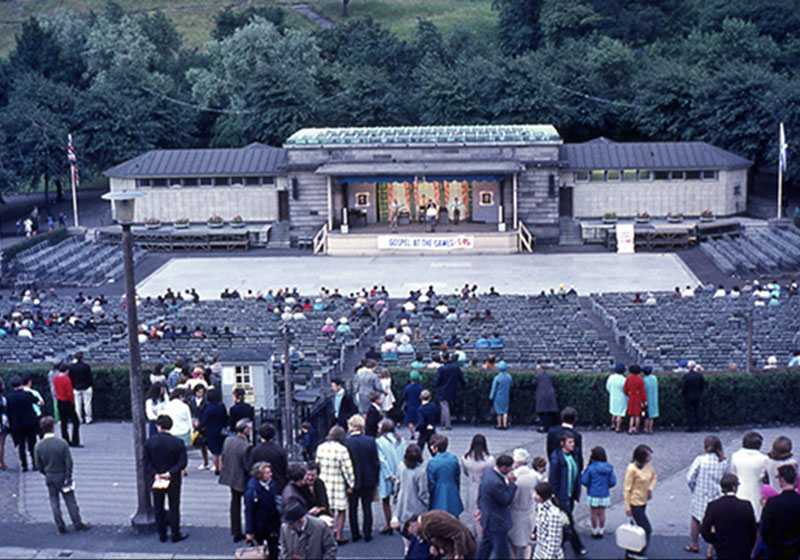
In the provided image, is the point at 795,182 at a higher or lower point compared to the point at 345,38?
lower

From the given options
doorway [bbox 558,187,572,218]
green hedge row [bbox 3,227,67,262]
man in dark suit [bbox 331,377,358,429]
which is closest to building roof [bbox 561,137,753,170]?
doorway [bbox 558,187,572,218]

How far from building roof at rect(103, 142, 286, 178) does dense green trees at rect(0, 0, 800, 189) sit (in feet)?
24.4

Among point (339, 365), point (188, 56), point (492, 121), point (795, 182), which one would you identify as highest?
point (188, 56)

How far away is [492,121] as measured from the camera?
67.2 metres

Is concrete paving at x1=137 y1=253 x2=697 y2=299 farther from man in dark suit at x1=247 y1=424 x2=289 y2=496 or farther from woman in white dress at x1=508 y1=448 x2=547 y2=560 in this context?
woman in white dress at x1=508 y1=448 x2=547 y2=560

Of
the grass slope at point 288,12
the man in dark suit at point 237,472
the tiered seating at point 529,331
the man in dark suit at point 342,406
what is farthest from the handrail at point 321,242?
the grass slope at point 288,12

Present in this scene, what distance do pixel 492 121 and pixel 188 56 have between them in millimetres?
41416

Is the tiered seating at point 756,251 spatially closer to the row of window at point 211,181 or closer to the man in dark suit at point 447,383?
the row of window at point 211,181

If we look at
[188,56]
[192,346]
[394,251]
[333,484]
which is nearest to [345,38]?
[188,56]

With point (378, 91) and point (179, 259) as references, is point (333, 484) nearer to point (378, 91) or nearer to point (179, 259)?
point (179, 259)

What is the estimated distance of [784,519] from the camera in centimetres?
1232

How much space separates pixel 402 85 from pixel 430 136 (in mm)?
30387

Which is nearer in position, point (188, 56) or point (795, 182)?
point (795, 182)

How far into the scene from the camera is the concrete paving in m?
43.4
